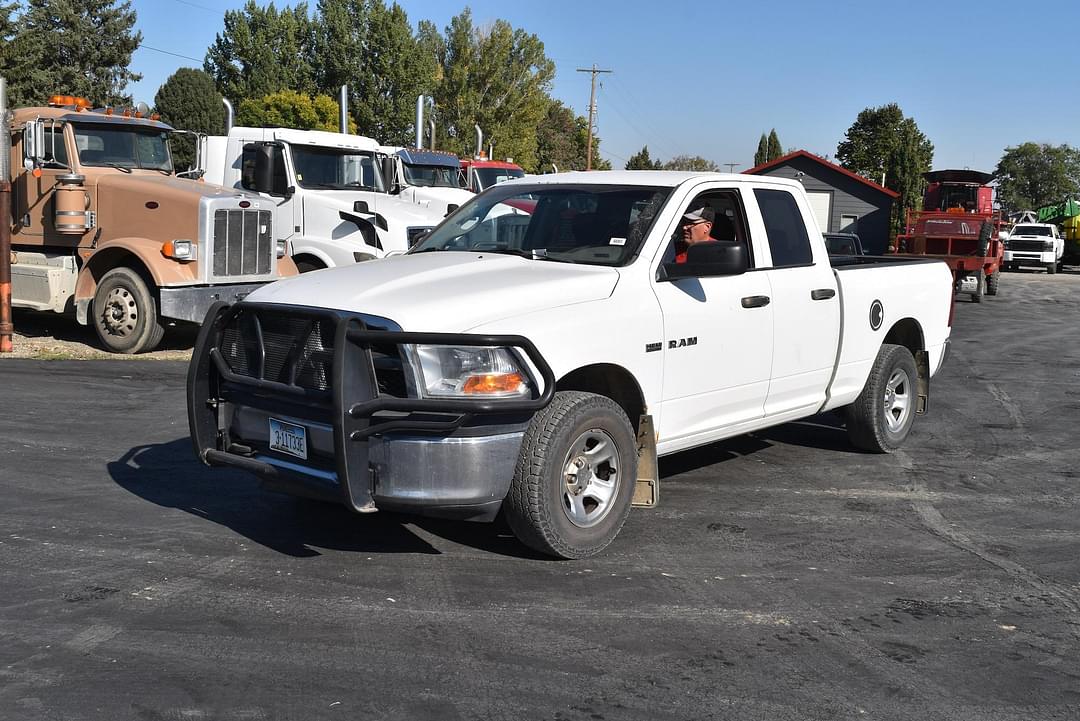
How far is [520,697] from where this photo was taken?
3.99 metres

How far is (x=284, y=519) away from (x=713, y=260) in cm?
279

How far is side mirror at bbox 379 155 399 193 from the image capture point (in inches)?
616

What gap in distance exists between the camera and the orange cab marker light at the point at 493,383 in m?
4.95

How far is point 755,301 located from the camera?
6.56 metres

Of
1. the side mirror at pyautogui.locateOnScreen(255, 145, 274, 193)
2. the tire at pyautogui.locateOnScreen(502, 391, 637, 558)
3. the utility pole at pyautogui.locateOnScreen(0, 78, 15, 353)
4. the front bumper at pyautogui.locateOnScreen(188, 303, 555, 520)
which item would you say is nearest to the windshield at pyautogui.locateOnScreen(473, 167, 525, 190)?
the side mirror at pyautogui.locateOnScreen(255, 145, 274, 193)

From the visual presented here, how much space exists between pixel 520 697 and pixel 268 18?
191 feet

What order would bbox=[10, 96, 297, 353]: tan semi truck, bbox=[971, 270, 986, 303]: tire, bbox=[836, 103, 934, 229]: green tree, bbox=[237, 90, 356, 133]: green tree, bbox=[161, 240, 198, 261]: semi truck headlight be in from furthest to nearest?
bbox=[836, 103, 934, 229]: green tree
bbox=[237, 90, 356, 133]: green tree
bbox=[971, 270, 986, 303]: tire
bbox=[10, 96, 297, 353]: tan semi truck
bbox=[161, 240, 198, 261]: semi truck headlight

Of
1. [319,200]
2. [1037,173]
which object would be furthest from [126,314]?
[1037,173]

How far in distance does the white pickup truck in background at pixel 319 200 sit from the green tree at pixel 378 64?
1516 inches

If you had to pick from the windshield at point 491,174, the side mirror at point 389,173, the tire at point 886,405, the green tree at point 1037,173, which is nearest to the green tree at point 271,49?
the windshield at point 491,174

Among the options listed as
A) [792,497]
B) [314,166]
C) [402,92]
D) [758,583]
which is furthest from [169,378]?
[402,92]

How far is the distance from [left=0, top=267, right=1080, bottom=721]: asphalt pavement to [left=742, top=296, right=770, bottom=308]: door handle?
4.07 ft

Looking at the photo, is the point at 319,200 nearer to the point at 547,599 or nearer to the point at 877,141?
the point at 547,599

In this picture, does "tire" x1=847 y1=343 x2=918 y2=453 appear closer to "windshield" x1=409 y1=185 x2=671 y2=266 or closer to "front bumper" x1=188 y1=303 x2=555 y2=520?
"windshield" x1=409 y1=185 x2=671 y2=266
